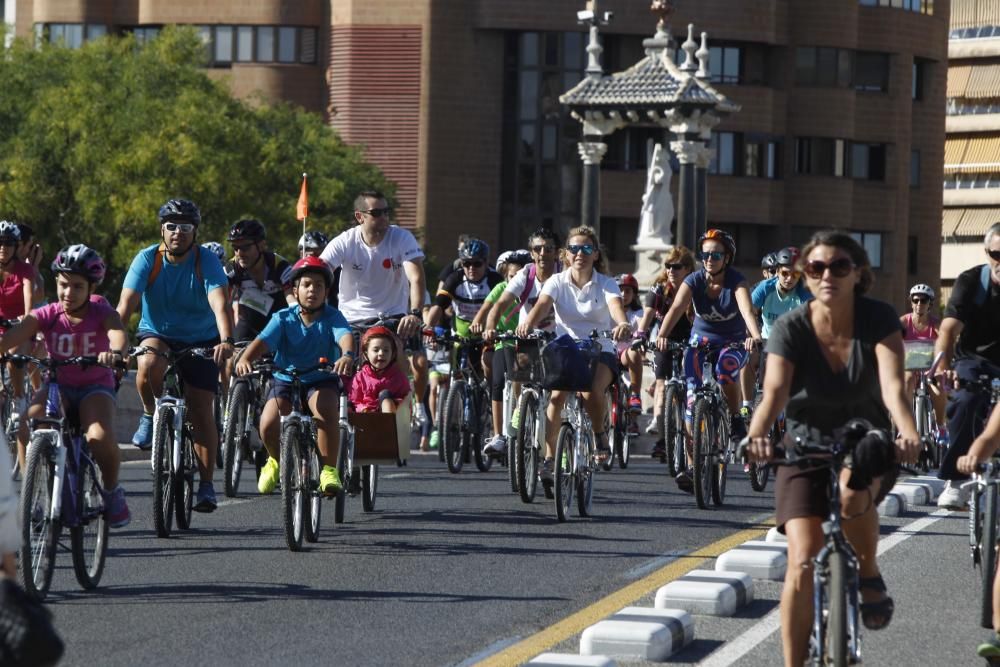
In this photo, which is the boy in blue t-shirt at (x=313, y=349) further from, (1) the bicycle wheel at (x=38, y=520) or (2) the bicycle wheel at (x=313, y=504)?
(1) the bicycle wheel at (x=38, y=520)

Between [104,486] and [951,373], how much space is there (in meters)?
3.95

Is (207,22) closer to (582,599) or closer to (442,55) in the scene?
(442,55)

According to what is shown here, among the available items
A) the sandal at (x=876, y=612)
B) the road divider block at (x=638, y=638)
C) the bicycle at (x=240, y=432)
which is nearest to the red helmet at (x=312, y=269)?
the bicycle at (x=240, y=432)

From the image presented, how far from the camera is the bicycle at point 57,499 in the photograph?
10.1m

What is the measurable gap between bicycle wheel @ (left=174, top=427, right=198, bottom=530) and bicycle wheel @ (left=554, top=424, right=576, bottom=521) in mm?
2142

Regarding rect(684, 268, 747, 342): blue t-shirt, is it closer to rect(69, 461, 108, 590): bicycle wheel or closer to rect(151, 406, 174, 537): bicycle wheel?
rect(151, 406, 174, 537): bicycle wheel

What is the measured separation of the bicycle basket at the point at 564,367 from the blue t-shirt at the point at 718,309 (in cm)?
238

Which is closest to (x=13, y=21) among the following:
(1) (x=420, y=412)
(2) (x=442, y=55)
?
(2) (x=442, y=55)

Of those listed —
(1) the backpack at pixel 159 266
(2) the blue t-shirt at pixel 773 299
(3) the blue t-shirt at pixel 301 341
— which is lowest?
(3) the blue t-shirt at pixel 301 341

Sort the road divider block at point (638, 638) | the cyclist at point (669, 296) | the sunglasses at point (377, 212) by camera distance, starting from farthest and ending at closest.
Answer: the cyclist at point (669, 296)
the sunglasses at point (377, 212)
the road divider block at point (638, 638)

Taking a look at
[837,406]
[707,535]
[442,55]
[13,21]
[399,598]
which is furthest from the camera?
[13,21]

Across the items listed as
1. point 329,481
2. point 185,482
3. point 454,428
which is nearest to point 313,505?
point 329,481

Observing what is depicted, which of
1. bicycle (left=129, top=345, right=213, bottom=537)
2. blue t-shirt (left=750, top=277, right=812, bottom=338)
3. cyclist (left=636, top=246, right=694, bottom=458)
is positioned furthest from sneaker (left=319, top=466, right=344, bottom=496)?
blue t-shirt (left=750, top=277, right=812, bottom=338)

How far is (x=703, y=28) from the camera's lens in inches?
3078
